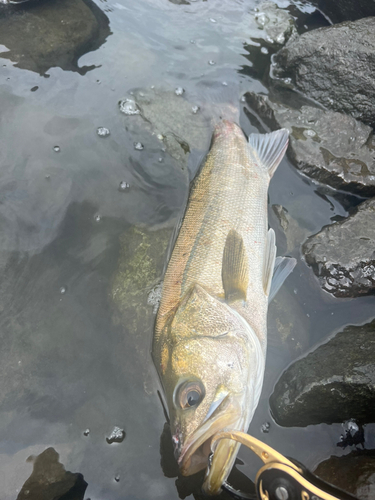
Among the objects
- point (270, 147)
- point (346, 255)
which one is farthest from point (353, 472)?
point (270, 147)

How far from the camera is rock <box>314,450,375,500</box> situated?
2.49 meters

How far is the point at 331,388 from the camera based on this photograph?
291 cm

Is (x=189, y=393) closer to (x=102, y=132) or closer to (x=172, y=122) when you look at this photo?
(x=102, y=132)

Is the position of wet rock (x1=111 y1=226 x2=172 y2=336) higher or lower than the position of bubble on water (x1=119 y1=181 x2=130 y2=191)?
lower

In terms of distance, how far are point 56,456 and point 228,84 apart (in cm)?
504

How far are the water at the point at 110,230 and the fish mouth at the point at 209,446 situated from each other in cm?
70

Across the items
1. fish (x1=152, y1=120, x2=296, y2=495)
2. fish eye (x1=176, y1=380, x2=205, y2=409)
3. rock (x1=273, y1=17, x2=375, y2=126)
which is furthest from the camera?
rock (x1=273, y1=17, x2=375, y2=126)

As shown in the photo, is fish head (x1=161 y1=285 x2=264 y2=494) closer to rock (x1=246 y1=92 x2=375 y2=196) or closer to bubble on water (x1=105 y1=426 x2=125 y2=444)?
bubble on water (x1=105 y1=426 x2=125 y2=444)

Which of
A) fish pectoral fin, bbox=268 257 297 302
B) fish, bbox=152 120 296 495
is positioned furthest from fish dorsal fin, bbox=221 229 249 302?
fish pectoral fin, bbox=268 257 297 302

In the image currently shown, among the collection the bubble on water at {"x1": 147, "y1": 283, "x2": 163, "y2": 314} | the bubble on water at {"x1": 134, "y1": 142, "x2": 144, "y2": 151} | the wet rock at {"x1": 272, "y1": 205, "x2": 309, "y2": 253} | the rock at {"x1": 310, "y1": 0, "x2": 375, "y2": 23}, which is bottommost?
the bubble on water at {"x1": 147, "y1": 283, "x2": 163, "y2": 314}

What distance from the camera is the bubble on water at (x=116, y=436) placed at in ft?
9.95

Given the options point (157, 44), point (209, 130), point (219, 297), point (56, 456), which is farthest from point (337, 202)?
point (56, 456)

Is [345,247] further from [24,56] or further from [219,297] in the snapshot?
[24,56]

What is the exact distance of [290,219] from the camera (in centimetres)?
414
